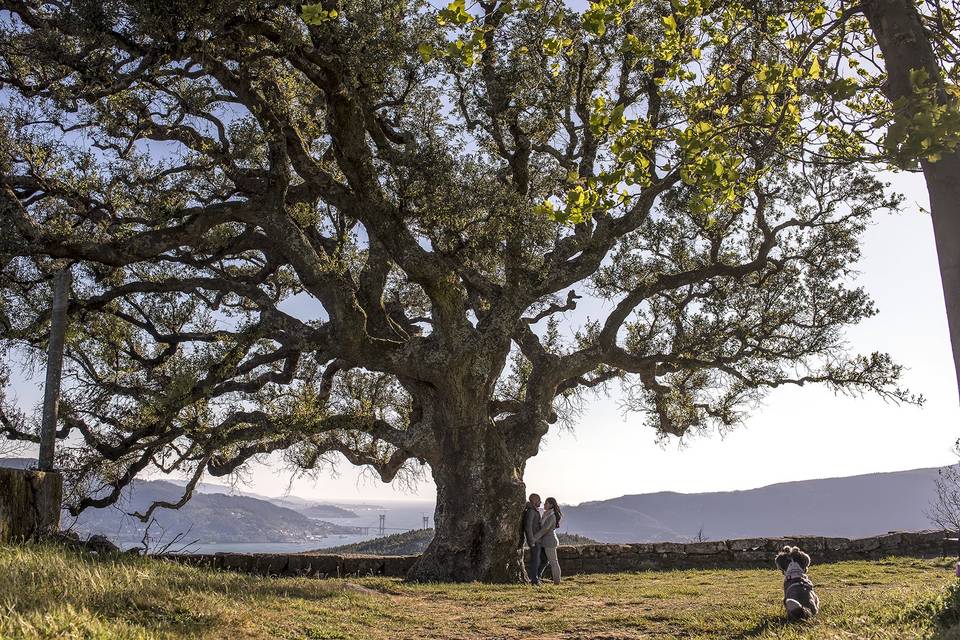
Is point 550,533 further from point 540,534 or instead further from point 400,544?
point 400,544

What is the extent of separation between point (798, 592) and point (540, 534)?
7.23m

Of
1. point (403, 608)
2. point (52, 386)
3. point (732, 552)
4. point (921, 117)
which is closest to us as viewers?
point (921, 117)

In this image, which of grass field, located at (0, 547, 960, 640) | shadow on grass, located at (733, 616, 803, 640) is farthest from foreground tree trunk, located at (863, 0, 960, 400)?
shadow on grass, located at (733, 616, 803, 640)

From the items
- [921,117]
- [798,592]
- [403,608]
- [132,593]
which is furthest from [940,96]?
[132,593]

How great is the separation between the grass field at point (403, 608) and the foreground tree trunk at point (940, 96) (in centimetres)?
324

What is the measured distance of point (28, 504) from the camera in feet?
29.2

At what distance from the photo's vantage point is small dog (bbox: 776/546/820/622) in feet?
28.0

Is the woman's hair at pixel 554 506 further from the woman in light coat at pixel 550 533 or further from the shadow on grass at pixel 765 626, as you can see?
the shadow on grass at pixel 765 626

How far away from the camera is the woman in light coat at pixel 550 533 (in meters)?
15.2

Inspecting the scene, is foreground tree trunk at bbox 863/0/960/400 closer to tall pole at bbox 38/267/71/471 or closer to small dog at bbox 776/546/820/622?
small dog at bbox 776/546/820/622

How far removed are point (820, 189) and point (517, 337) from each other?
30.2 feet

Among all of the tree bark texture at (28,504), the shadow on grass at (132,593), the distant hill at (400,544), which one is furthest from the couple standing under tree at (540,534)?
the distant hill at (400,544)

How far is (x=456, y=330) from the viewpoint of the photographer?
1516 cm

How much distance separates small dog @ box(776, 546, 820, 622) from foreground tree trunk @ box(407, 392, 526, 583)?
719 cm
